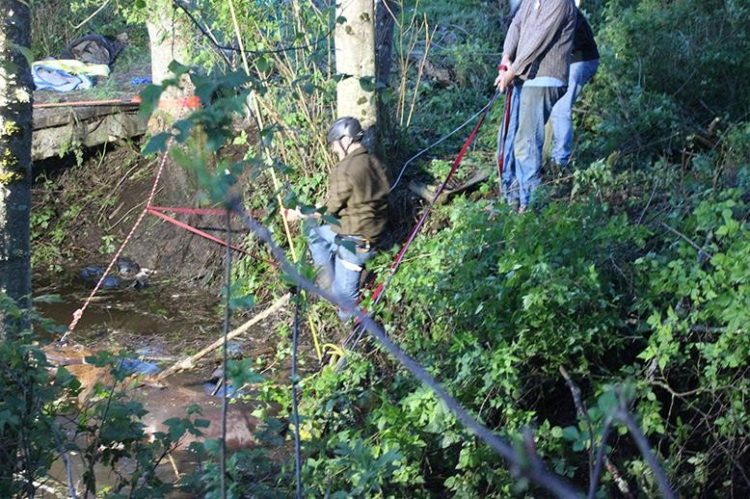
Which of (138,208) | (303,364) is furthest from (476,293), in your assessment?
(138,208)

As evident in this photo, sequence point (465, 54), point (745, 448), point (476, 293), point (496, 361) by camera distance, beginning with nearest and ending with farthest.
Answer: point (745, 448) → point (496, 361) → point (476, 293) → point (465, 54)

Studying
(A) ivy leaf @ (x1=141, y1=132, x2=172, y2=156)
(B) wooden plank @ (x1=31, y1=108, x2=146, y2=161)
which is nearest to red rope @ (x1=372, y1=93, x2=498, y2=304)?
(A) ivy leaf @ (x1=141, y1=132, x2=172, y2=156)

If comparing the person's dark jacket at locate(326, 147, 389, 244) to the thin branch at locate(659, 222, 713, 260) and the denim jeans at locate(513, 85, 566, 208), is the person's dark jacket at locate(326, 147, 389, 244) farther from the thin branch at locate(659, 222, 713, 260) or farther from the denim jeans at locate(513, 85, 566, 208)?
the thin branch at locate(659, 222, 713, 260)

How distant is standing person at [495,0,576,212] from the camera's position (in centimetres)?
736

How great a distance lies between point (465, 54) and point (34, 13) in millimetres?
6972

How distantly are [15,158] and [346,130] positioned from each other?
3.20m

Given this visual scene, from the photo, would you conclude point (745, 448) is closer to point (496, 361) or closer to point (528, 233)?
point (496, 361)

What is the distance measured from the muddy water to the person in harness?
3.72ft

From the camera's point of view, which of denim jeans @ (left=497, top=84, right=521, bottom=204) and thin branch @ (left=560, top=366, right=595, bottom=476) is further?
denim jeans @ (left=497, top=84, right=521, bottom=204)

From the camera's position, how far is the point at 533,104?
24.6 ft

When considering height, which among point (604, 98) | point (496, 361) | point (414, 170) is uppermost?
point (604, 98)

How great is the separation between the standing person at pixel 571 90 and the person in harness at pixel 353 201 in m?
1.46

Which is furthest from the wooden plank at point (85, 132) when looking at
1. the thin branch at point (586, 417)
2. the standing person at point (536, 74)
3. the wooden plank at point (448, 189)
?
the thin branch at point (586, 417)

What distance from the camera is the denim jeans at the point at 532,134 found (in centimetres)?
747
